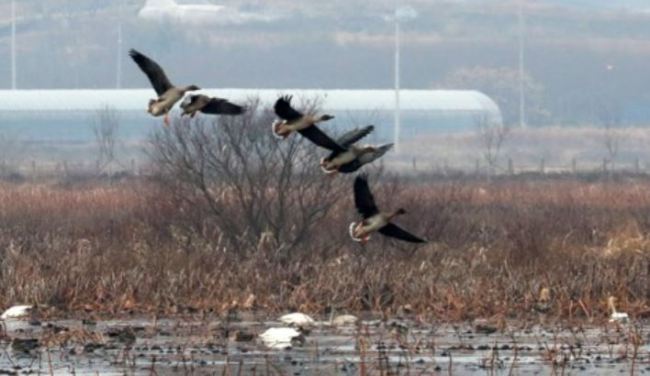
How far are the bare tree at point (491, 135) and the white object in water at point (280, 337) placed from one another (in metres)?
69.0

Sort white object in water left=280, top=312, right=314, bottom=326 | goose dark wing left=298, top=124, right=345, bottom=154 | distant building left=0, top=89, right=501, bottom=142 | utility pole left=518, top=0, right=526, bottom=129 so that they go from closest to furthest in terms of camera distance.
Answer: goose dark wing left=298, top=124, right=345, bottom=154, white object in water left=280, top=312, right=314, bottom=326, distant building left=0, top=89, right=501, bottom=142, utility pole left=518, top=0, right=526, bottom=129

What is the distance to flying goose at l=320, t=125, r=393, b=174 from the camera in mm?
12906

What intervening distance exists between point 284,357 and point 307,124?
250 inches

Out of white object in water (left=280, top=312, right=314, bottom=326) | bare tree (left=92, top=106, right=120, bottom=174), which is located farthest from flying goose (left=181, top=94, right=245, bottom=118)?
bare tree (left=92, top=106, right=120, bottom=174)

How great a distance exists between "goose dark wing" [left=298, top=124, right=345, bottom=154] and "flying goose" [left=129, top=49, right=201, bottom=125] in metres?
0.75

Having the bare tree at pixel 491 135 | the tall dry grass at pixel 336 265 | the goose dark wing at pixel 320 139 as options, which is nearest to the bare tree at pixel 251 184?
the tall dry grass at pixel 336 265

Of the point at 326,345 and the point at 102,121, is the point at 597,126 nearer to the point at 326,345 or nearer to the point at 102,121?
the point at 102,121

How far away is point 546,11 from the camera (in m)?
195

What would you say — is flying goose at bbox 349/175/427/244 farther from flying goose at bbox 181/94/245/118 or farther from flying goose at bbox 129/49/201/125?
flying goose at bbox 129/49/201/125

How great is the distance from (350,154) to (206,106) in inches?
37.7

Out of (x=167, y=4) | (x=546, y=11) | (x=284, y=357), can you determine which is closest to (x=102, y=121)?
(x=284, y=357)

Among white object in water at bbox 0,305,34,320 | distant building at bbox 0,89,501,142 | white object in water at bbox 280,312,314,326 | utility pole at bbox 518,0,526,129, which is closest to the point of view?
white object in water at bbox 280,312,314,326

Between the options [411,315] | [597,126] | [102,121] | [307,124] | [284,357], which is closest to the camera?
[307,124]

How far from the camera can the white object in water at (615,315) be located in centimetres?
2223
